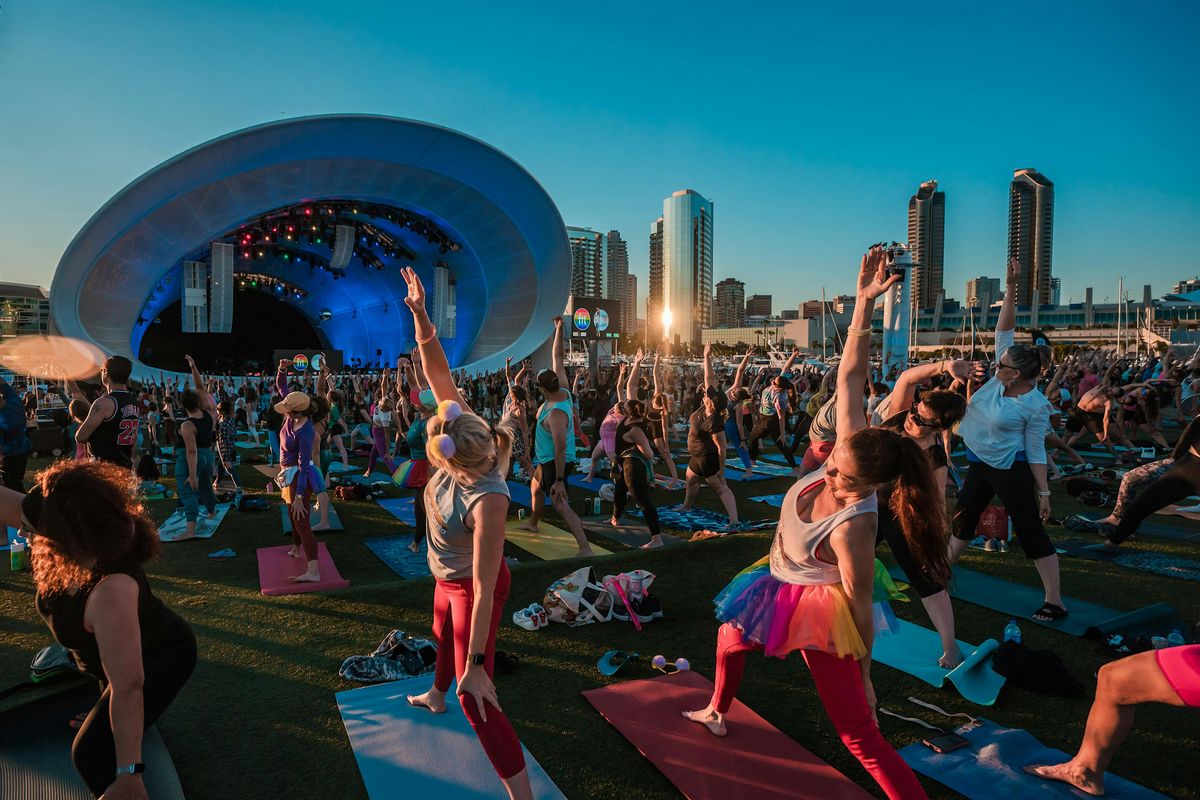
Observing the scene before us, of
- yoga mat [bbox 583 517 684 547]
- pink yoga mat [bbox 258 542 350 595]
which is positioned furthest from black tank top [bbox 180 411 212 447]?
yoga mat [bbox 583 517 684 547]

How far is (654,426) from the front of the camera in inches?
417

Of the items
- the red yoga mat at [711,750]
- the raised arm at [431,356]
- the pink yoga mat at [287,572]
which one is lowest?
the pink yoga mat at [287,572]

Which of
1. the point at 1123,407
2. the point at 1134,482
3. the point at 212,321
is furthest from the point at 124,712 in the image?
the point at 212,321

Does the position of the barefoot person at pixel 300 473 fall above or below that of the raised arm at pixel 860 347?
below

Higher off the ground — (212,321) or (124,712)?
(212,321)

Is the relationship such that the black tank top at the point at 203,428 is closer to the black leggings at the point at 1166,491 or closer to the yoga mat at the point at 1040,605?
the yoga mat at the point at 1040,605

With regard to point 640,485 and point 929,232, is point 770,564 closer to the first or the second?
point 640,485

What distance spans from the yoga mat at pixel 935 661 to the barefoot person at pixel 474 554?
94.0 inches

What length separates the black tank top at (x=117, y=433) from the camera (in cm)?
634

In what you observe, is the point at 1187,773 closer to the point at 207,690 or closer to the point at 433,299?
the point at 207,690

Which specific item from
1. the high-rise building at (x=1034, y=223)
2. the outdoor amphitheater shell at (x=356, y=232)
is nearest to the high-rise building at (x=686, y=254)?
the high-rise building at (x=1034, y=223)

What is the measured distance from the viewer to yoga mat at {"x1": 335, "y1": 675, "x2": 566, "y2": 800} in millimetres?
2842

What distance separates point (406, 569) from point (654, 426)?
17.2 ft

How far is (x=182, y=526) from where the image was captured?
7789 mm
